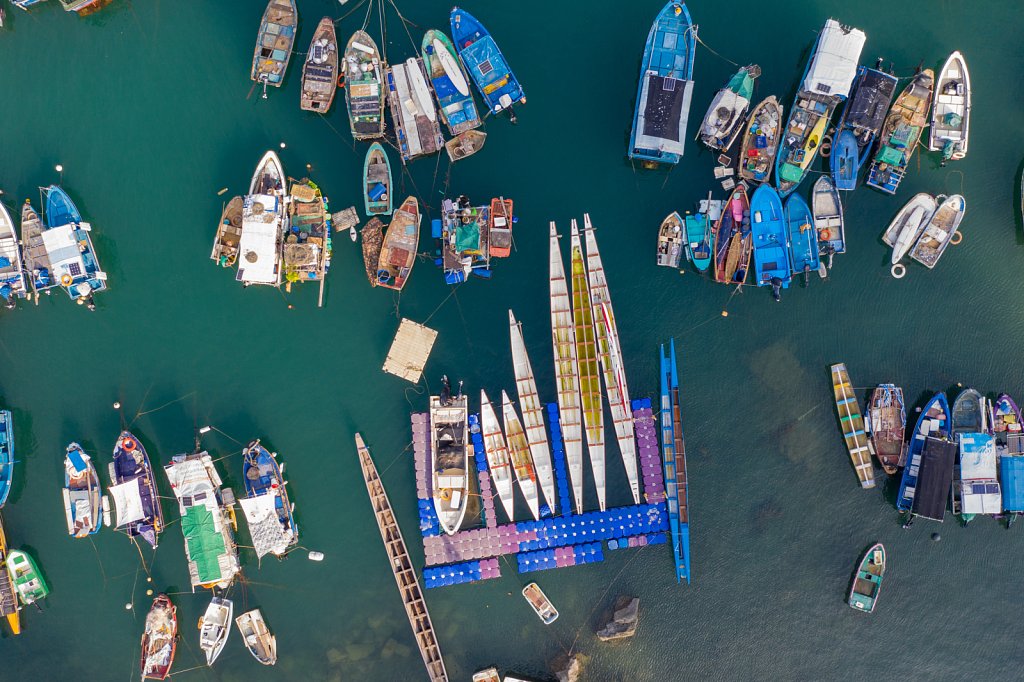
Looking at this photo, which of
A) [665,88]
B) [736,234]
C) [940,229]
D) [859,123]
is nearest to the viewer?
[665,88]


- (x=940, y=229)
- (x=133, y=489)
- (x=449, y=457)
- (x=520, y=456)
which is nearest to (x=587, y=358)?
(x=520, y=456)

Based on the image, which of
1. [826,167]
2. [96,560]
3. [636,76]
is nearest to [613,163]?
[636,76]

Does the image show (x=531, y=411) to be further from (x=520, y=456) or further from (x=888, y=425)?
(x=888, y=425)

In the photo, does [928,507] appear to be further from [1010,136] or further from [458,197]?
[458,197]

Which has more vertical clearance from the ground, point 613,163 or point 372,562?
point 613,163

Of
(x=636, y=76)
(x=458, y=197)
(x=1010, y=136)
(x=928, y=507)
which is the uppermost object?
(x=636, y=76)

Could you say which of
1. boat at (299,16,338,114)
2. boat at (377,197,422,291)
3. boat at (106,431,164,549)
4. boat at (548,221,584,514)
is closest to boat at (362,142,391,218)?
boat at (377,197,422,291)
